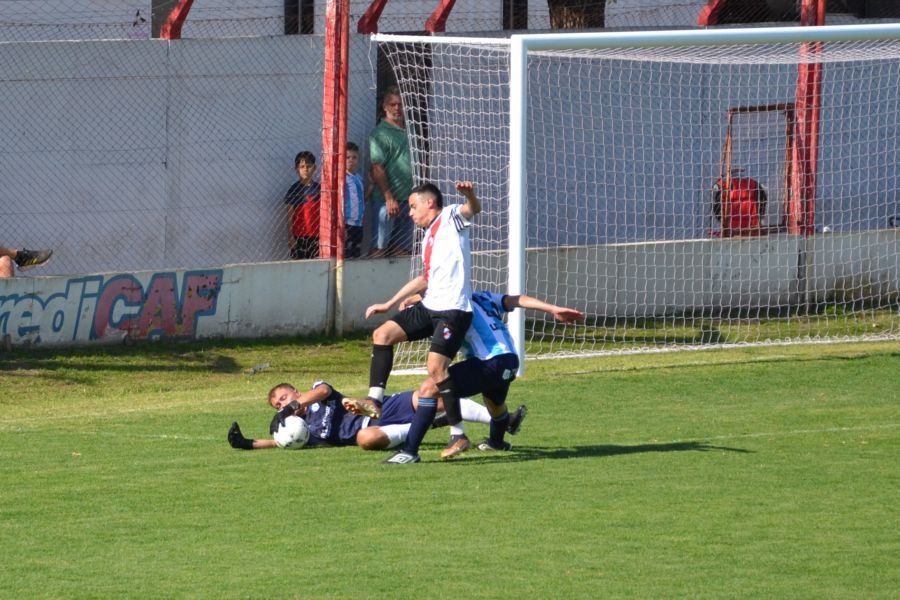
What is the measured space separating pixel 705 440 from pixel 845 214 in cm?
874

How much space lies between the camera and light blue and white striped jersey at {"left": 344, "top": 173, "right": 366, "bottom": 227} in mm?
17219

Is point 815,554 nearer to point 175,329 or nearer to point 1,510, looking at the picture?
point 1,510

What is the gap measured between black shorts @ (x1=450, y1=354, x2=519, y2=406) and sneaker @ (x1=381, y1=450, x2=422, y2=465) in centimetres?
51

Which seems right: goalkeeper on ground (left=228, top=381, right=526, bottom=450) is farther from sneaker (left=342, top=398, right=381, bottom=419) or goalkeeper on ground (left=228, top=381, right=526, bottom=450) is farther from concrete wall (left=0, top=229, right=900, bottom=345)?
concrete wall (left=0, top=229, right=900, bottom=345)

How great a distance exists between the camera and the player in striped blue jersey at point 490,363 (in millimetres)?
10203

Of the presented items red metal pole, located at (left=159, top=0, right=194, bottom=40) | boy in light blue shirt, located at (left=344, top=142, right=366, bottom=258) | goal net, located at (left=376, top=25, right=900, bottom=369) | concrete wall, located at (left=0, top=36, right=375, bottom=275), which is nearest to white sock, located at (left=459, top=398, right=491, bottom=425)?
goal net, located at (left=376, top=25, right=900, bottom=369)

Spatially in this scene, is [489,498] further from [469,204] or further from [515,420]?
[469,204]

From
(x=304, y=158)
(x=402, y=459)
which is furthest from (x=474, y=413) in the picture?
(x=304, y=158)

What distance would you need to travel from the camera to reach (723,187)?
60.6 ft

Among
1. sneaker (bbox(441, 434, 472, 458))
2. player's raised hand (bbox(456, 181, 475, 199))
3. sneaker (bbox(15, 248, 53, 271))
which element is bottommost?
sneaker (bbox(441, 434, 472, 458))

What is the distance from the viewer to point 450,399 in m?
10.2

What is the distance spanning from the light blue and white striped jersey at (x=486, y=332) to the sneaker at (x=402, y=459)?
764mm

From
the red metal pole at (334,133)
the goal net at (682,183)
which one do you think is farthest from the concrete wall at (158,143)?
the goal net at (682,183)

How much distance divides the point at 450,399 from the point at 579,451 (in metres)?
1.10
